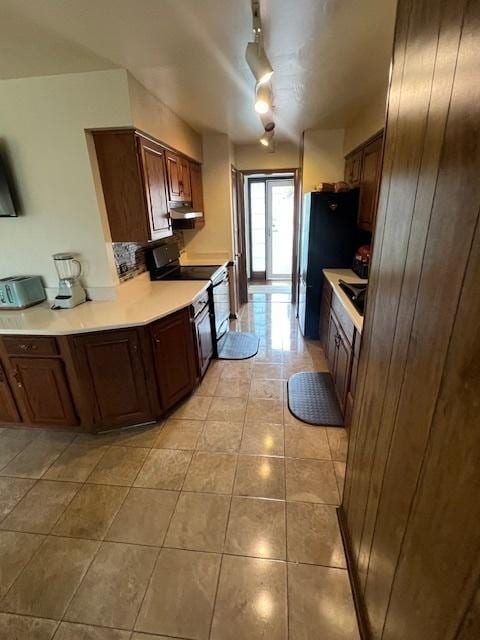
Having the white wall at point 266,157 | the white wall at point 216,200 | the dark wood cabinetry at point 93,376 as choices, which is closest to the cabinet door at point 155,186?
the dark wood cabinetry at point 93,376

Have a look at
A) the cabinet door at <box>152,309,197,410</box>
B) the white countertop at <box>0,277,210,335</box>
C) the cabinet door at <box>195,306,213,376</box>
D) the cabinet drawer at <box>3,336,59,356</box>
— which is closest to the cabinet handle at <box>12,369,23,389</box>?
the cabinet drawer at <box>3,336,59,356</box>

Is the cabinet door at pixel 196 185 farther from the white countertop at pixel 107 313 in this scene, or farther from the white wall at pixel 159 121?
the white countertop at pixel 107 313

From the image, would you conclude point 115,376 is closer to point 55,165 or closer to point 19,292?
point 19,292

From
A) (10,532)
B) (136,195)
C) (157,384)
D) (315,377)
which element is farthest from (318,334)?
(10,532)

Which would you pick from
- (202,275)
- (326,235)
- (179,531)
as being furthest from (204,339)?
(326,235)

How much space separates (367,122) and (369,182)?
617mm

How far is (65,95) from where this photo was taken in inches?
82.3

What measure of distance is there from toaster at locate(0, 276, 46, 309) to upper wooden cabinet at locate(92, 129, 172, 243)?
2.46ft

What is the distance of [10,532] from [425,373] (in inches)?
85.0

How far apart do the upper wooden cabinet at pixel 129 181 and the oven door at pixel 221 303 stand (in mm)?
993

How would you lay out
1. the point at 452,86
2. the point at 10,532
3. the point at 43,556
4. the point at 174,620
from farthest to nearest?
1. the point at 10,532
2. the point at 43,556
3. the point at 174,620
4. the point at 452,86

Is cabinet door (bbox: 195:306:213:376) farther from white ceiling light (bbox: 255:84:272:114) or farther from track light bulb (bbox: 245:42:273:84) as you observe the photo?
track light bulb (bbox: 245:42:273:84)

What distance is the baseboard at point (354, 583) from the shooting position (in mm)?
1180

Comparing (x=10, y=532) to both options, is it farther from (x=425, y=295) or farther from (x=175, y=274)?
(x=175, y=274)
